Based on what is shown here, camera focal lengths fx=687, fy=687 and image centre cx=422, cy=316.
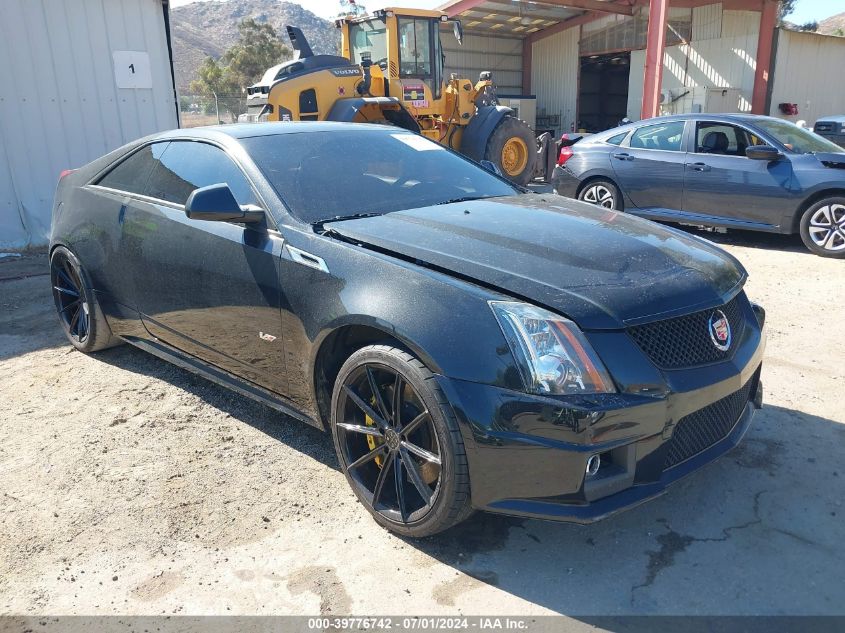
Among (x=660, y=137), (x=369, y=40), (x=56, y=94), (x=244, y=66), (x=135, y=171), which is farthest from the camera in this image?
(x=244, y=66)

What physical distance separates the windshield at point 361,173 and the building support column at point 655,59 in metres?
12.3

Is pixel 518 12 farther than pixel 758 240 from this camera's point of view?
Yes

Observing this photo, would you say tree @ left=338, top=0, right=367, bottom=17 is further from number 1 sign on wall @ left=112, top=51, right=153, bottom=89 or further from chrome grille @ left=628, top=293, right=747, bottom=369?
chrome grille @ left=628, top=293, right=747, bottom=369

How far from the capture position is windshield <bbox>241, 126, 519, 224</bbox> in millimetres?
3271

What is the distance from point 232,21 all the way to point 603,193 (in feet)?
384

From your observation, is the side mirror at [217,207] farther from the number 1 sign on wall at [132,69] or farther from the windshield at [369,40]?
the windshield at [369,40]

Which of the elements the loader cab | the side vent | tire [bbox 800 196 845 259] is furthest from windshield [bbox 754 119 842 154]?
the side vent

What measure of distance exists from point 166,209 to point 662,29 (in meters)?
14.2

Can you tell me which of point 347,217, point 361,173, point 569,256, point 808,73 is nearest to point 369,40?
point 361,173

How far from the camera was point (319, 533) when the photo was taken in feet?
9.12

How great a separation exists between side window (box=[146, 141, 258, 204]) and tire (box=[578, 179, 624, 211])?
6050mm

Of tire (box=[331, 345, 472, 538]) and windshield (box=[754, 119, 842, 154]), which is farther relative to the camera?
windshield (box=[754, 119, 842, 154])

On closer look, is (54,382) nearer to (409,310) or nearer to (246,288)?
(246,288)

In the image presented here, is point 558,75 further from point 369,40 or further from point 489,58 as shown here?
point 369,40
